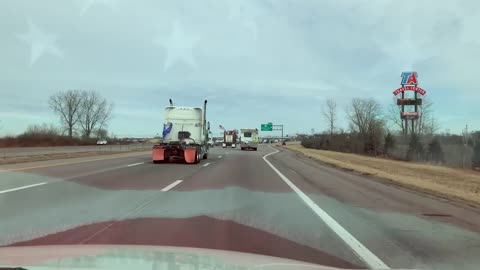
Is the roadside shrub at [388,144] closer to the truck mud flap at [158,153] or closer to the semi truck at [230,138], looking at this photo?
the truck mud flap at [158,153]

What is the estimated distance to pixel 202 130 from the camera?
31500 mm

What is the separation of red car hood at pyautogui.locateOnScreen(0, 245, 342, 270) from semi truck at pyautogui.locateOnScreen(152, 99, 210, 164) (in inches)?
956

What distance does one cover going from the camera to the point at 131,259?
455 centimetres

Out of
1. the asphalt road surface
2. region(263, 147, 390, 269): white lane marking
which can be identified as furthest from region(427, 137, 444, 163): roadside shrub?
region(263, 147, 390, 269): white lane marking

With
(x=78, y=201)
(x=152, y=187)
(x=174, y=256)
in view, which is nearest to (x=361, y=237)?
(x=174, y=256)

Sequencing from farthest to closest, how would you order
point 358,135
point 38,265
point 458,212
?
point 358,135, point 458,212, point 38,265

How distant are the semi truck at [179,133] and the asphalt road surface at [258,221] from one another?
13.8 metres

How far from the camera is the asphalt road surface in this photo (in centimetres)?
694

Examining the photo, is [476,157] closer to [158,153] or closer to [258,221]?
[158,153]

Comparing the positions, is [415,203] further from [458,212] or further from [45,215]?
[45,215]

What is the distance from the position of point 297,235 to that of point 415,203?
6112 mm

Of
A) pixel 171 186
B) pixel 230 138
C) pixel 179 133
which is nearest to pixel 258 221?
pixel 171 186

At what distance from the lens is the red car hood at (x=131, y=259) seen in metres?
4.22

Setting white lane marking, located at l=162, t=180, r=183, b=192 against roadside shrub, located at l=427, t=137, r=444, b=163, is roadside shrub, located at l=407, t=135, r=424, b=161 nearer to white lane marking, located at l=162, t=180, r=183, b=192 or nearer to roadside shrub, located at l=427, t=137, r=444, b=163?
roadside shrub, located at l=427, t=137, r=444, b=163
